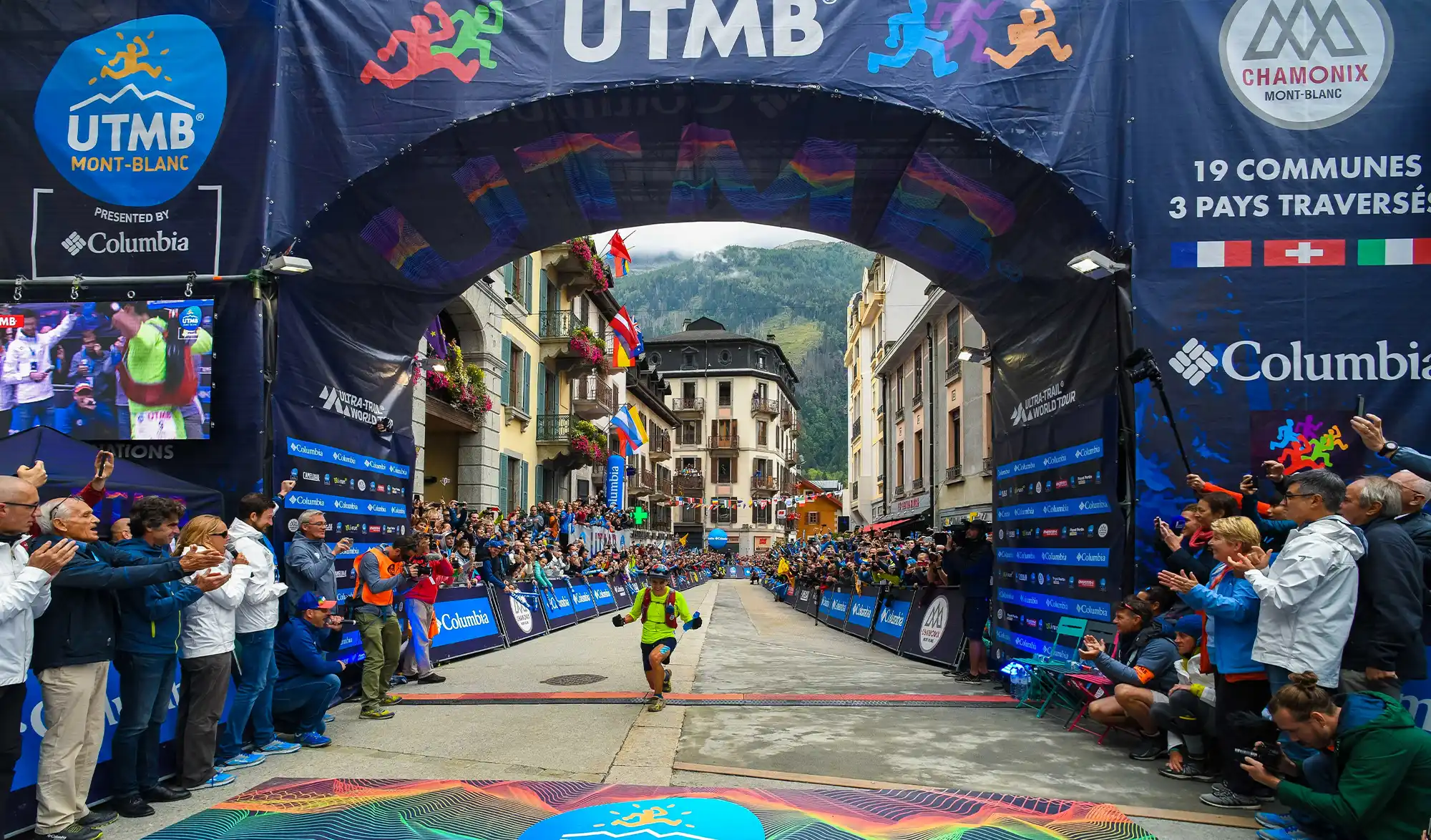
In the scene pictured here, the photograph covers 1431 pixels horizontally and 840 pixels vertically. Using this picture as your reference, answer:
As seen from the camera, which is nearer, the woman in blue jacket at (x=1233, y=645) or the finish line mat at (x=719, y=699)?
the woman in blue jacket at (x=1233, y=645)

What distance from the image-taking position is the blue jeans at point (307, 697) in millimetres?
7488

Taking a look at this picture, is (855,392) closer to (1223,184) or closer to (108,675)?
(1223,184)

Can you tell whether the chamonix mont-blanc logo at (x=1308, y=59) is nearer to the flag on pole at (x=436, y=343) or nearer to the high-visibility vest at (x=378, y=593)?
the high-visibility vest at (x=378, y=593)

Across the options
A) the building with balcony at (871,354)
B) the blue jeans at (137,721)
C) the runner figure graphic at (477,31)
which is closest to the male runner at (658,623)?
the blue jeans at (137,721)

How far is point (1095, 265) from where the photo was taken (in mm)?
8000

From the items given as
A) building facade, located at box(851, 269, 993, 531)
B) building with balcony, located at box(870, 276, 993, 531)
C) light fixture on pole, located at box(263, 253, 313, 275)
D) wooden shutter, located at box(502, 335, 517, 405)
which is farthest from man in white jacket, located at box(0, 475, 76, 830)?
wooden shutter, located at box(502, 335, 517, 405)

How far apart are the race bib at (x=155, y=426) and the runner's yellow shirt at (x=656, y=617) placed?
462 cm

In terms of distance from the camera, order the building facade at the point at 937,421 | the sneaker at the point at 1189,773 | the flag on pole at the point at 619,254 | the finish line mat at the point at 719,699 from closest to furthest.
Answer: the sneaker at the point at 1189,773 < the finish line mat at the point at 719,699 < the building facade at the point at 937,421 < the flag on pole at the point at 619,254

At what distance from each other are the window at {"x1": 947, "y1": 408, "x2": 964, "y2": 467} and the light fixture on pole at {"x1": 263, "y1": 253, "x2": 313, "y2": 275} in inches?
850

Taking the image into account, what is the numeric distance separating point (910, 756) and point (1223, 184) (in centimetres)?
562

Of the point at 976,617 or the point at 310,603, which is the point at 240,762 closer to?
the point at 310,603

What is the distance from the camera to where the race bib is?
27.3 ft

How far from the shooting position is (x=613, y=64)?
860 centimetres

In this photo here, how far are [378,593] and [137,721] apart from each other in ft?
11.3
